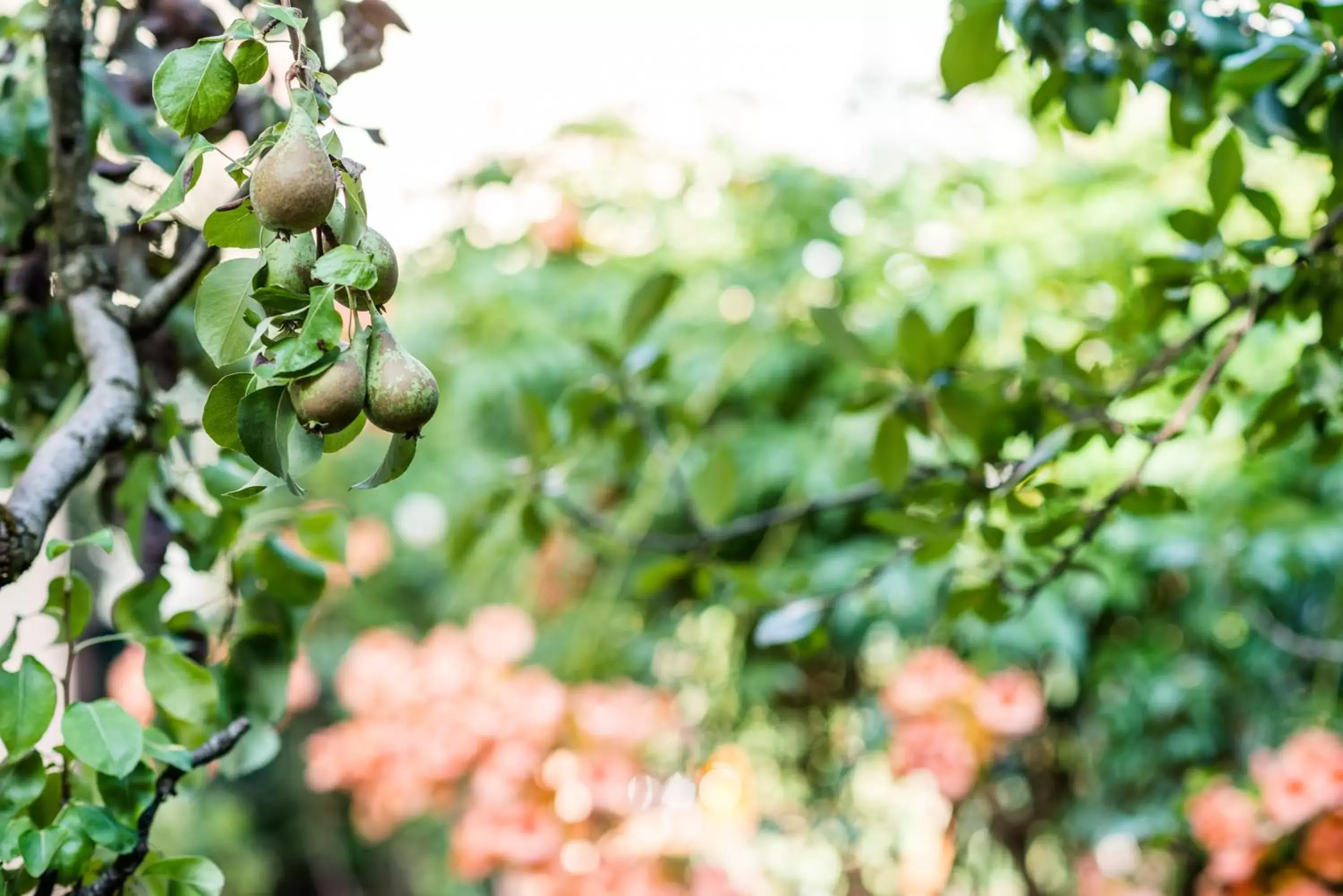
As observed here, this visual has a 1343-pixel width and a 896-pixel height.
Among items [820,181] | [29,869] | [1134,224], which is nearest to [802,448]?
[820,181]

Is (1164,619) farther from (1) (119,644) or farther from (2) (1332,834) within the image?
(1) (119,644)

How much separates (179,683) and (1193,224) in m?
0.56

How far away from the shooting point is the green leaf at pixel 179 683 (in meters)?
0.45

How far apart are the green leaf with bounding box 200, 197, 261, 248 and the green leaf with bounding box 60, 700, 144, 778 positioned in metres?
0.18

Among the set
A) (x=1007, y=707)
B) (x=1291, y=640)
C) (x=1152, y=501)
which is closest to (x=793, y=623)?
(x=1152, y=501)

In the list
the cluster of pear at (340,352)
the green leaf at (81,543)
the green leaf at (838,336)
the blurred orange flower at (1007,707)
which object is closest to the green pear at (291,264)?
the cluster of pear at (340,352)

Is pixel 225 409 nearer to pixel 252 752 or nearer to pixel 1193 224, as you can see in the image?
pixel 252 752

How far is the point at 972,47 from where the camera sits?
52cm

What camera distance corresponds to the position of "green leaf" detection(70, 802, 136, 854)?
1.24 ft

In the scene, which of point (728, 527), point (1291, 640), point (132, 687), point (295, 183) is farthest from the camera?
point (132, 687)

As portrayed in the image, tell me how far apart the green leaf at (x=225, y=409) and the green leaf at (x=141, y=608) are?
225 millimetres

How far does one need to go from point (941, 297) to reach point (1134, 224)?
0.83 feet

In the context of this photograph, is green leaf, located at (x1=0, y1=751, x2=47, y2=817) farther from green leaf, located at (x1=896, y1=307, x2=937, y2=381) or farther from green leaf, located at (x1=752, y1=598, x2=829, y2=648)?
green leaf, located at (x1=896, y1=307, x2=937, y2=381)

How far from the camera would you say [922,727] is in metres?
1.41
